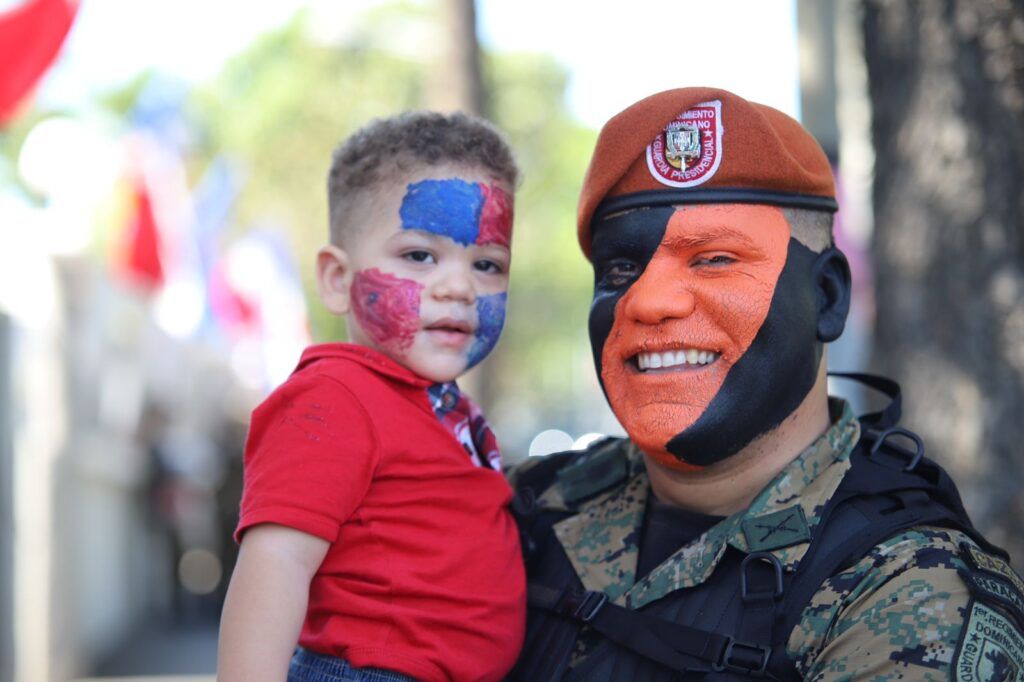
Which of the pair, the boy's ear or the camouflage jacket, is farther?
the boy's ear

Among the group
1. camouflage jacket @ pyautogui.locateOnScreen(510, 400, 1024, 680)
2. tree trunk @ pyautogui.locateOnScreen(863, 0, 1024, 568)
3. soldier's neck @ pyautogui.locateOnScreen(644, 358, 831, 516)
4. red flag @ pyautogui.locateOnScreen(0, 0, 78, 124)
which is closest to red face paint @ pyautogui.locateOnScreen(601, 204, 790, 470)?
soldier's neck @ pyautogui.locateOnScreen(644, 358, 831, 516)

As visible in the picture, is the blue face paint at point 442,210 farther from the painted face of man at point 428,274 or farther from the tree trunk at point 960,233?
the tree trunk at point 960,233

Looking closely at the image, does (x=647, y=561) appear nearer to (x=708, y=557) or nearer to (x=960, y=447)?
(x=708, y=557)

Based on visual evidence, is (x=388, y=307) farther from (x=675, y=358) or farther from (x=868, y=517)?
(x=868, y=517)

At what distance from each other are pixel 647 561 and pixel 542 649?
0.30 metres

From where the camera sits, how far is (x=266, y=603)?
2.33m

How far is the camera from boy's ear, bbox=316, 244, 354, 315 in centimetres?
287

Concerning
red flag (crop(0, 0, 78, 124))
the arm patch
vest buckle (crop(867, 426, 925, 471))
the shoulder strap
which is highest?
red flag (crop(0, 0, 78, 124))

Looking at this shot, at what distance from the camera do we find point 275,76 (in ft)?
95.7

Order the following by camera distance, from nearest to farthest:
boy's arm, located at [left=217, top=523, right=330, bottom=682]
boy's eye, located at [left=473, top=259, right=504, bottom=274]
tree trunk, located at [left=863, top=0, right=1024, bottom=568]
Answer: boy's arm, located at [left=217, top=523, right=330, bottom=682] < boy's eye, located at [left=473, top=259, right=504, bottom=274] < tree trunk, located at [left=863, top=0, right=1024, bottom=568]

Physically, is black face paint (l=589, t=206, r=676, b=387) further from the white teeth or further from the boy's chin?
the boy's chin

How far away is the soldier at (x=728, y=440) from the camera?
2344 mm

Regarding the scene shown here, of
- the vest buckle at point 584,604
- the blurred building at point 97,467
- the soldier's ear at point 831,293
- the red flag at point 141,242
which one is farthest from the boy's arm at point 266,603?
the red flag at point 141,242

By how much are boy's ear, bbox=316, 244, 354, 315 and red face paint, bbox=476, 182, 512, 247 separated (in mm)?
320
